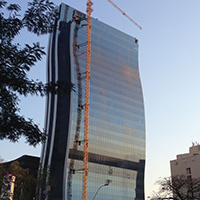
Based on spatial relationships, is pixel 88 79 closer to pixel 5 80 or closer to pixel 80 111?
pixel 80 111

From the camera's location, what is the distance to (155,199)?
60.8 metres

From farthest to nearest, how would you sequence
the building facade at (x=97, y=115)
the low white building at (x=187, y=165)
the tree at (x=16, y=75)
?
the building facade at (x=97, y=115) → the low white building at (x=187, y=165) → the tree at (x=16, y=75)

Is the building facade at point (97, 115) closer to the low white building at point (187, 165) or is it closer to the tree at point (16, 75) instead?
the low white building at point (187, 165)

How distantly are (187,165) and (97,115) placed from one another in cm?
4963

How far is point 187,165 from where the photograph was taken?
125 metres

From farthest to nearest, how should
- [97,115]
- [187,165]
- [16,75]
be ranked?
[97,115]
[187,165]
[16,75]

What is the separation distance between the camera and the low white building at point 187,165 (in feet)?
398

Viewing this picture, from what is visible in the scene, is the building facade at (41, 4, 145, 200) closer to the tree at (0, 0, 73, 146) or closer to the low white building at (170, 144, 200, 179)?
the low white building at (170, 144, 200, 179)

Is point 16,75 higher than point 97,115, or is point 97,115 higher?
point 97,115

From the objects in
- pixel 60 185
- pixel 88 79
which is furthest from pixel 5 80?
pixel 88 79

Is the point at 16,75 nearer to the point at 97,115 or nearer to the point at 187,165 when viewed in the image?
the point at 187,165

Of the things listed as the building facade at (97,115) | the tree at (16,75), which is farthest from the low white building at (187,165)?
the tree at (16,75)

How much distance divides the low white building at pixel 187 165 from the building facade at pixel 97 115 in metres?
39.6

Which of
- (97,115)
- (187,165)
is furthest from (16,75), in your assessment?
(97,115)
